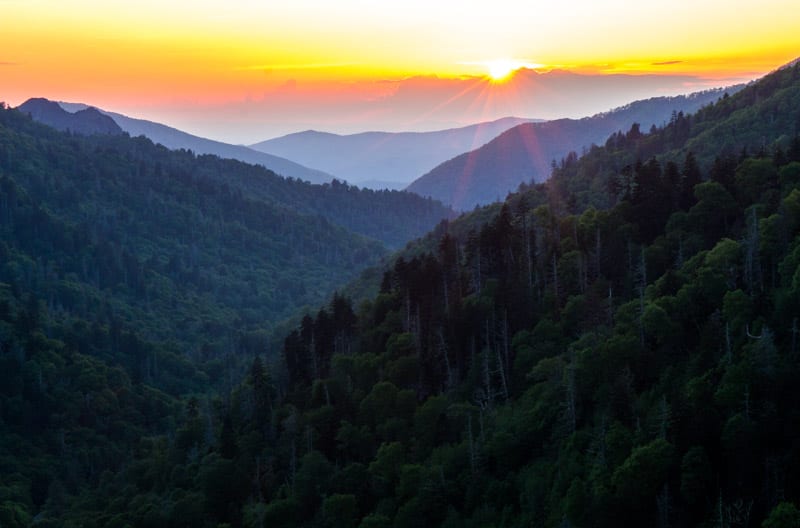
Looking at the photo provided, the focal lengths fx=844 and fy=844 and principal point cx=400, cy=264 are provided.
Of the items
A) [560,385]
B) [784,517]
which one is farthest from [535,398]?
[784,517]

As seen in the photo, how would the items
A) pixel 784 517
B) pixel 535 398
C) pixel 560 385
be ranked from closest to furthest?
pixel 784 517, pixel 560 385, pixel 535 398

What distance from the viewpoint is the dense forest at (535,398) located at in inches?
1810

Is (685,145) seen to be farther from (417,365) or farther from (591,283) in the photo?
(417,365)

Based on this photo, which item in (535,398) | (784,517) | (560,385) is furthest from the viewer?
(535,398)

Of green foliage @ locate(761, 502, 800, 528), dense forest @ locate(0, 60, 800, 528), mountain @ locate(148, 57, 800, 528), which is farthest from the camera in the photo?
dense forest @ locate(0, 60, 800, 528)

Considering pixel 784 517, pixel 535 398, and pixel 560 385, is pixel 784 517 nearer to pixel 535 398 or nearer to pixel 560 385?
pixel 560 385

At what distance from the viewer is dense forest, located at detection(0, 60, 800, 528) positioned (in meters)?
46.0

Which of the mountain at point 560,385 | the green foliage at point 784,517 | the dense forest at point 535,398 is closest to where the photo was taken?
the green foliage at point 784,517

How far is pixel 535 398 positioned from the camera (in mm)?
62656

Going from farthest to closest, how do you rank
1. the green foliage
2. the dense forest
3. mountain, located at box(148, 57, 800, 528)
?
the dense forest < mountain, located at box(148, 57, 800, 528) < the green foliage

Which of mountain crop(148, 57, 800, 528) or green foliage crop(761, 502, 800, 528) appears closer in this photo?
green foliage crop(761, 502, 800, 528)

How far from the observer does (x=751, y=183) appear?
74.8 metres

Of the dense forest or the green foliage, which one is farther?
the dense forest

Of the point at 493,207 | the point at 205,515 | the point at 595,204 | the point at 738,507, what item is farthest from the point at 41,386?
the point at 738,507
